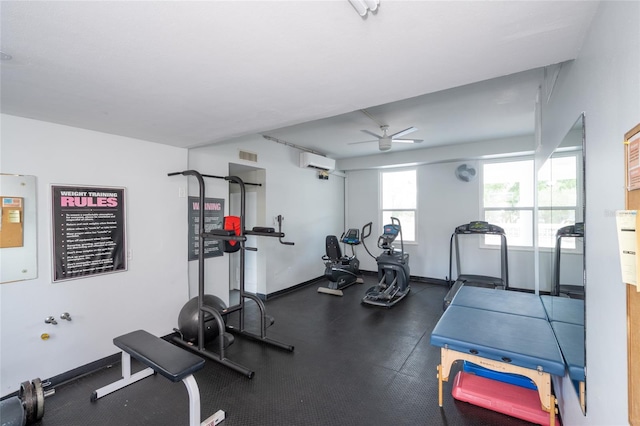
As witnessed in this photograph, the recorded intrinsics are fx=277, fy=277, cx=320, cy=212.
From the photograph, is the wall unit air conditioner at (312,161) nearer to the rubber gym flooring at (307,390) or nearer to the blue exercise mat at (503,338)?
the rubber gym flooring at (307,390)

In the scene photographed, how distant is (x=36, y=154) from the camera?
7.75 ft

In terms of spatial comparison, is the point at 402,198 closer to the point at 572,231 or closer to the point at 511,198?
the point at 511,198

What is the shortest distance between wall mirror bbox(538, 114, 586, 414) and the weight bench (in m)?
2.17

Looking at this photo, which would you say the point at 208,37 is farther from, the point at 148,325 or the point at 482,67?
the point at 148,325

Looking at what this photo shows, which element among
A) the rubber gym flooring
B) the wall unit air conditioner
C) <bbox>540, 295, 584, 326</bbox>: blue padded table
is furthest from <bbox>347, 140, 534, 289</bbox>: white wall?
<bbox>540, 295, 584, 326</bbox>: blue padded table

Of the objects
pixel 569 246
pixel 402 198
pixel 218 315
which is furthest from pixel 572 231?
pixel 402 198

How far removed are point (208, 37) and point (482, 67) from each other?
4.90ft

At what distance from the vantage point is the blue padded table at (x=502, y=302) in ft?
8.14

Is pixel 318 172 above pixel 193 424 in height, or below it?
above

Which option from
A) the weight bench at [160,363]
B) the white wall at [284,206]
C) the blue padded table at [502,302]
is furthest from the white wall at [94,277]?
the blue padded table at [502,302]

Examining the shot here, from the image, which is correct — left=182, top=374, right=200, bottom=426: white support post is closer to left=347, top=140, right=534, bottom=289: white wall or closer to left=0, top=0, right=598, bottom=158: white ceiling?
left=0, top=0, right=598, bottom=158: white ceiling

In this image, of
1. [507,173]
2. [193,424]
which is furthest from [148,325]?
[507,173]

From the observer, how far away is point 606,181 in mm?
1070

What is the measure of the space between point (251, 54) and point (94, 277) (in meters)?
2.64
